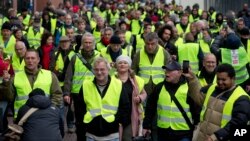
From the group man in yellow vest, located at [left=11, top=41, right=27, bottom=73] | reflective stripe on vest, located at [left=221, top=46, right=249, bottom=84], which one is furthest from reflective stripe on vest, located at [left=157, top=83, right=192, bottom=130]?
man in yellow vest, located at [left=11, top=41, right=27, bottom=73]

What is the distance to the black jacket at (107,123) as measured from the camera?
836 centimetres

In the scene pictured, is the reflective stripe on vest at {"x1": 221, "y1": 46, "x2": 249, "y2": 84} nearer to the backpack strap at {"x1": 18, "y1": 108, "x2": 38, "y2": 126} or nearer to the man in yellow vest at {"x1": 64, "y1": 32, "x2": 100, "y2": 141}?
the man in yellow vest at {"x1": 64, "y1": 32, "x2": 100, "y2": 141}

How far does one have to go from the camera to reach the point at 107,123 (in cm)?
838

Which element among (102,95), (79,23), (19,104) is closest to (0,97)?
(19,104)

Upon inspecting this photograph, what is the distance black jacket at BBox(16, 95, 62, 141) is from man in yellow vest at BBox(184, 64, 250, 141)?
161 cm

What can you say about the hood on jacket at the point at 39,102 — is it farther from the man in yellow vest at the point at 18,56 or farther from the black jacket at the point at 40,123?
the man in yellow vest at the point at 18,56

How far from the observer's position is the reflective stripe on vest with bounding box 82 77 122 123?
8.41m

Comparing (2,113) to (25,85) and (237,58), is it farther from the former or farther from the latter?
(237,58)

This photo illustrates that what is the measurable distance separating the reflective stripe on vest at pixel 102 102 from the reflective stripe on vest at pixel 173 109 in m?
0.54

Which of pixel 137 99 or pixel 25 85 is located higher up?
pixel 25 85

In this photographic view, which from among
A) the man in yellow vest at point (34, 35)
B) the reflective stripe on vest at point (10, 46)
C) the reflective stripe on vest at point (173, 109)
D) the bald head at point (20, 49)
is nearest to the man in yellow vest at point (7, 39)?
the reflective stripe on vest at point (10, 46)

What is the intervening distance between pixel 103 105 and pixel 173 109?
85 centimetres

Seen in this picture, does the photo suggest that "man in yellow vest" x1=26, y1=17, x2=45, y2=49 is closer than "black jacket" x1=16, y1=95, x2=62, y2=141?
No

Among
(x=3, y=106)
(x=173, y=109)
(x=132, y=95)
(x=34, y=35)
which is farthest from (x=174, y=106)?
(x=34, y=35)
